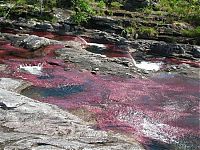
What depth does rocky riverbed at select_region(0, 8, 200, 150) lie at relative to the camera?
19.5 m

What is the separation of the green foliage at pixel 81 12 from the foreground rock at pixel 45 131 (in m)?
38.0

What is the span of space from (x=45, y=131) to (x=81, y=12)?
44152mm

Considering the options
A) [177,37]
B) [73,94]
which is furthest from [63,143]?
[177,37]

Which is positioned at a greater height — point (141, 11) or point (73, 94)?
point (141, 11)

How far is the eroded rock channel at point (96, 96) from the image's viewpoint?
19.4 meters

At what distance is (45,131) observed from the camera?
19.2 m

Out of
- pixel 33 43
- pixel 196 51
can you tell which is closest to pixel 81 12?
pixel 33 43

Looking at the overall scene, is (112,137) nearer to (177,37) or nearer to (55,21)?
(177,37)

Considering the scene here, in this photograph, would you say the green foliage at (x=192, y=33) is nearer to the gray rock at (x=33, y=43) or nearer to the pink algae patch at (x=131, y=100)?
the pink algae patch at (x=131, y=100)

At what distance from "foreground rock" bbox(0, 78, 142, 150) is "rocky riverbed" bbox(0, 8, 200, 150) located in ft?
0.14

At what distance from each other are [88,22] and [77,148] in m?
45.6

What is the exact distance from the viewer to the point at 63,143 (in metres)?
17.1

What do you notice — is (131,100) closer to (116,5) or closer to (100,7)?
(100,7)

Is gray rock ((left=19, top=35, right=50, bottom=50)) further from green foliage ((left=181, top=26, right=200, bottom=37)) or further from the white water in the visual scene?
green foliage ((left=181, top=26, right=200, bottom=37))
